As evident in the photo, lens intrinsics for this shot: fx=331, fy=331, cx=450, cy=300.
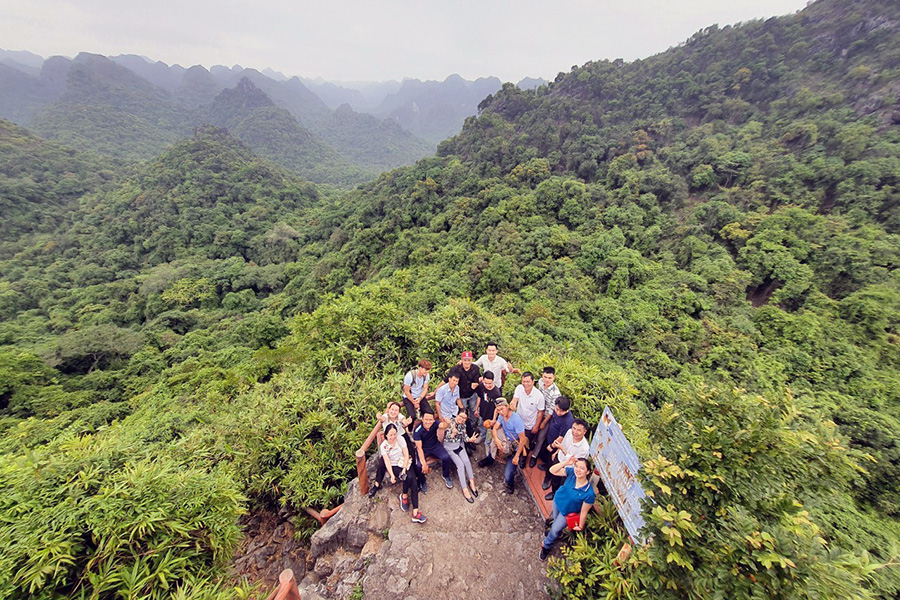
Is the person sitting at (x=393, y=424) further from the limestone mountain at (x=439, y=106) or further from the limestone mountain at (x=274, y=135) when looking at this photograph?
the limestone mountain at (x=439, y=106)

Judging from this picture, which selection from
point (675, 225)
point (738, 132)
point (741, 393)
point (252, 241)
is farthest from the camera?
point (252, 241)

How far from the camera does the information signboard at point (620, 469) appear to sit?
3.15 m

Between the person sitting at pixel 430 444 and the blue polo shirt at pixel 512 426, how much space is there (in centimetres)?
87

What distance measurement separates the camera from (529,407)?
4.69m

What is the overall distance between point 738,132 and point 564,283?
20.2 m

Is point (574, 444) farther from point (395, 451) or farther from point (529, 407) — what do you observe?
point (395, 451)

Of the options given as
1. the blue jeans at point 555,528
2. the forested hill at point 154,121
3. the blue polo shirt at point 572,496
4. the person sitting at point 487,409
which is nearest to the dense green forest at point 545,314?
the blue jeans at point 555,528

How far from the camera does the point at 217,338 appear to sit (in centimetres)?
2044

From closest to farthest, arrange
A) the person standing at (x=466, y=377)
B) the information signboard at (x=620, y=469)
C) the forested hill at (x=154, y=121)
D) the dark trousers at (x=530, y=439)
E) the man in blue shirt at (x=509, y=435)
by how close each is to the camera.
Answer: the information signboard at (x=620, y=469) → the man in blue shirt at (x=509, y=435) → the dark trousers at (x=530, y=439) → the person standing at (x=466, y=377) → the forested hill at (x=154, y=121)

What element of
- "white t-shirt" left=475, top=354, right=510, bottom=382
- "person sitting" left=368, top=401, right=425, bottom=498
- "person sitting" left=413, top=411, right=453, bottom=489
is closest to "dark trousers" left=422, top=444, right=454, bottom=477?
"person sitting" left=413, top=411, right=453, bottom=489

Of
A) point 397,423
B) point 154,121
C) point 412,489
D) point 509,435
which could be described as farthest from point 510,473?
point 154,121

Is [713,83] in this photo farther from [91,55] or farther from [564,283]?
[91,55]

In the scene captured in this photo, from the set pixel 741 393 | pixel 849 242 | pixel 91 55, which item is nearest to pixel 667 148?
pixel 849 242

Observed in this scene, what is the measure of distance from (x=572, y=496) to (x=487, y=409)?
168cm
